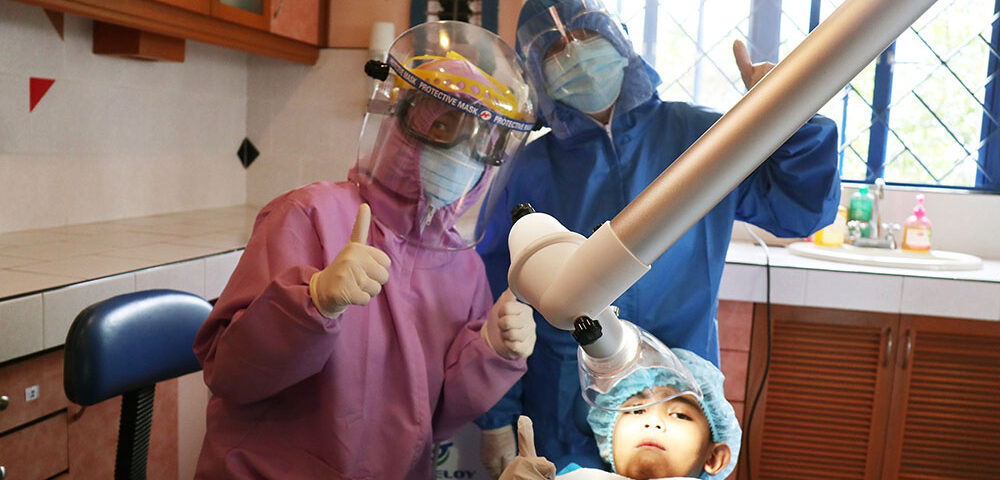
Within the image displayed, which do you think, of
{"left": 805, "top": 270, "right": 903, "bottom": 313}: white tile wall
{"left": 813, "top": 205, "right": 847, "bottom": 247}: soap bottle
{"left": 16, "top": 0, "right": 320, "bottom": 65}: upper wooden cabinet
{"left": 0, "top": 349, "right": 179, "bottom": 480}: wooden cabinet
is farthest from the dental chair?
{"left": 813, "top": 205, "right": 847, "bottom": 247}: soap bottle

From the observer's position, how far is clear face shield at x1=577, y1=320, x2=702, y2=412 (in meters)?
0.60

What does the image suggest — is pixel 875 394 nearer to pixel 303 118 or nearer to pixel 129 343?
pixel 129 343

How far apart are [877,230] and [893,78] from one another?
64 cm

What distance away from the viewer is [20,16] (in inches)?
97.3

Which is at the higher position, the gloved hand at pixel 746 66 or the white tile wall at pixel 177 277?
the gloved hand at pixel 746 66

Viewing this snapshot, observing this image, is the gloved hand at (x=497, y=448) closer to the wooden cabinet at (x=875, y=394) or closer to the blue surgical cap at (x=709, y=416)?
the blue surgical cap at (x=709, y=416)

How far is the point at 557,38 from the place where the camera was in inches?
60.9

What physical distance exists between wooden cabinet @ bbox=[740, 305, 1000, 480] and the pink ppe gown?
169cm

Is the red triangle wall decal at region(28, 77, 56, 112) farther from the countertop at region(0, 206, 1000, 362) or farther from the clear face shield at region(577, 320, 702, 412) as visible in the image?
the clear face shield at region(577, 320, 702, 412)

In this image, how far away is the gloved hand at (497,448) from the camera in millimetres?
1654

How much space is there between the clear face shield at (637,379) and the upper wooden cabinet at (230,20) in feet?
6.97

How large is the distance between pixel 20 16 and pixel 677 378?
250cm

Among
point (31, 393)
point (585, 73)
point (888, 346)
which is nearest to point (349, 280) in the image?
point (585, 73)

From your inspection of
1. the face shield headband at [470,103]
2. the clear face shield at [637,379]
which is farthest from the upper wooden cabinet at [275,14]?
the clear face shield at [637,379]
